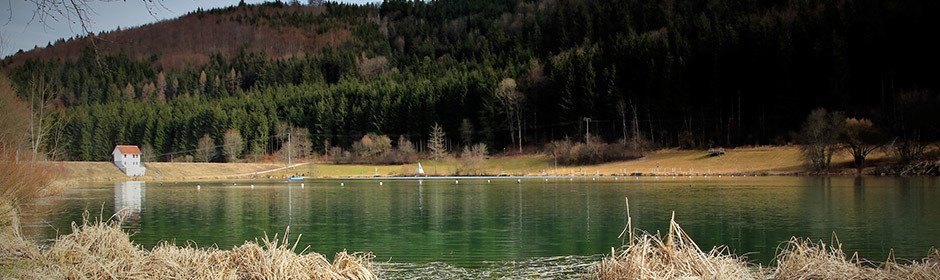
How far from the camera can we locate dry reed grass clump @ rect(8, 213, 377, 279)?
13.1 m

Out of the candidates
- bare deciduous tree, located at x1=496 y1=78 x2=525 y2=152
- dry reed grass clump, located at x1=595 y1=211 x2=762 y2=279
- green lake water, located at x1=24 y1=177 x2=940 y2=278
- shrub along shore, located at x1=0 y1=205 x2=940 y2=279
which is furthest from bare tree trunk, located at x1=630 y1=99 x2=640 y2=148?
dry reed grass clump, located at x1=595 y1=211 x2=762 y2=279

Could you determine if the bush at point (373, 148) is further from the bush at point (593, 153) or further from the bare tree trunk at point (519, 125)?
the bush at point (593, 153)

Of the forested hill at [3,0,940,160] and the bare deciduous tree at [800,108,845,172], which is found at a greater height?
the forested hill at [3,0,940,160]

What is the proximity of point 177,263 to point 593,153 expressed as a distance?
85502mm

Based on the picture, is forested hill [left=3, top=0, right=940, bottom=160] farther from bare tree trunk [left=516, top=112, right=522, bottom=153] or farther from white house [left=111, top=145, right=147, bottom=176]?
white house [left=111, top=145, right=147, bottom=176]

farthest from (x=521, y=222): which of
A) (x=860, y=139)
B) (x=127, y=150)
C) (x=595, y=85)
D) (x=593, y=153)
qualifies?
(x=127, y=150)

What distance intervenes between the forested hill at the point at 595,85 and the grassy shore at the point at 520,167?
6515 millimetres

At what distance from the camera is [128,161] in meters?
104

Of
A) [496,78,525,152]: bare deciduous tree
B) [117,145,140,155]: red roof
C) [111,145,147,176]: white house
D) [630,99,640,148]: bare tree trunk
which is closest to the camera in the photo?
[630,99,640,148]: bare tree trunk

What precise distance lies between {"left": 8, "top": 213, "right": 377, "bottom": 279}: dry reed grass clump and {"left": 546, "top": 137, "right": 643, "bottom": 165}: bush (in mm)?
84616

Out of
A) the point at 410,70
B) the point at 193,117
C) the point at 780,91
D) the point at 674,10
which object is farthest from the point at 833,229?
the point at 410,70

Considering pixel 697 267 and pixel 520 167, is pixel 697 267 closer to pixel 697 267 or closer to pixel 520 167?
pixel 697 267

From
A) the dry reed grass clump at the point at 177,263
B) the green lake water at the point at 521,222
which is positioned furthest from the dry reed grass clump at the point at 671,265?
the green lake water at the point at 521,222

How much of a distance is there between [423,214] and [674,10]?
124255 mm
